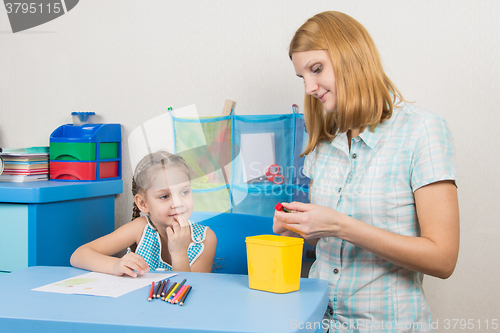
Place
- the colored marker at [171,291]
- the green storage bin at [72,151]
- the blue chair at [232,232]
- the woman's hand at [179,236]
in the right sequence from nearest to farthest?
the colored marker at [171,291] < the woman's hand at [179,236] < the blue chair at [232,232] < the green storage bin at [72,151]

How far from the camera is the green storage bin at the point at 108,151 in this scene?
4.84ft

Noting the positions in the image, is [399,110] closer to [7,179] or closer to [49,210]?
[49,210]

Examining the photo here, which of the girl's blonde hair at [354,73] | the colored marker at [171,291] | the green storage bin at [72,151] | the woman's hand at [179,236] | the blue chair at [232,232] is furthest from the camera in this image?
the green storage bin at [72,151]

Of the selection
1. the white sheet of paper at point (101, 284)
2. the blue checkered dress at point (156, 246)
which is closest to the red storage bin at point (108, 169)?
the blue checkered dress at point (156, 246)

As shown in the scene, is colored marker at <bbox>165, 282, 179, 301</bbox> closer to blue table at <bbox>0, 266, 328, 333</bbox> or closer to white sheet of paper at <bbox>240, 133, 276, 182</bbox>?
blue table at <bbox>0, 266, 328, 333</bbox>

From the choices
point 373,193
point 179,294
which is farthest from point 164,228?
point 373,193

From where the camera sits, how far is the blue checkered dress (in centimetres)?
114

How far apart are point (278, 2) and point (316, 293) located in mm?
1075

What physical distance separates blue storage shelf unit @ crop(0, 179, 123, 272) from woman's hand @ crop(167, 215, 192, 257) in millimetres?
428

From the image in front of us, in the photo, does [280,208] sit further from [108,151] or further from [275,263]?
[108,151]

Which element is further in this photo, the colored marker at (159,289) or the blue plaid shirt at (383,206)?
the blue plaid shirt at (383,206)

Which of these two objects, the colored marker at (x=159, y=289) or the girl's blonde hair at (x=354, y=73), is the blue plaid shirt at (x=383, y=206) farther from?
the colored marker at (x=159, y=289)

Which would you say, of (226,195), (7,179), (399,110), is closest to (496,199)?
(399,110)

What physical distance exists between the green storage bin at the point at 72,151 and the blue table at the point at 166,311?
27.0 inches
